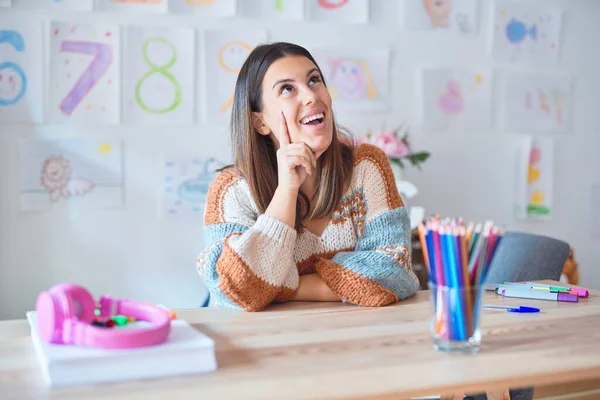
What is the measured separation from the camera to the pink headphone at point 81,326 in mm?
899

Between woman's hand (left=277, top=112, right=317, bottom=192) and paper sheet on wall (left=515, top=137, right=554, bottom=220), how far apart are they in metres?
1.95

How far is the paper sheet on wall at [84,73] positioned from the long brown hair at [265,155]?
1.02 meters

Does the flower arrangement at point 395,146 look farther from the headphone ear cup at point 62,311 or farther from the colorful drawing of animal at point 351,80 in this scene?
the headphone ear cup at point 62,311

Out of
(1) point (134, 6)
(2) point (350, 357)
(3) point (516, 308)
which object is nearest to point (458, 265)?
(2) point (350, 357)

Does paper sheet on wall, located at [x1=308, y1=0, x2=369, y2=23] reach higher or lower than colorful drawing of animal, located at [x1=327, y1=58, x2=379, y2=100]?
higher

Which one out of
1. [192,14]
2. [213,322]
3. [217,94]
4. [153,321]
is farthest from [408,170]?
[153,321]

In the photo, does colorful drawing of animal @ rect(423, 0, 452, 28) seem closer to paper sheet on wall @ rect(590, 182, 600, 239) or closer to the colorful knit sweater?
paper sheet on wall @ rect(590, 182, 600, 239)

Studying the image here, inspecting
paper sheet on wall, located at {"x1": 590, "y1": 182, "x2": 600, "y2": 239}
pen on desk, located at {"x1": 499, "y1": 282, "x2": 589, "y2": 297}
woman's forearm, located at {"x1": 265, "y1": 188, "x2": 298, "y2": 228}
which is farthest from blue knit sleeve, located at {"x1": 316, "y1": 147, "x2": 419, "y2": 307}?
paper sheet on wall, located at {"x1": 590, "y1": 182, "x2": 600, "y2": 239}

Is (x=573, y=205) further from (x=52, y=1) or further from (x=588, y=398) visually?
(x=52, y=1)

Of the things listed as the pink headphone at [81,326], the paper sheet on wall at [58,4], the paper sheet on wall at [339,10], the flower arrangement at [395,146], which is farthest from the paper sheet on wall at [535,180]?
the pink headphone at [81,326]

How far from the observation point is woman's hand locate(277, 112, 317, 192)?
1.48 meters

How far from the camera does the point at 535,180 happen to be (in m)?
3.29

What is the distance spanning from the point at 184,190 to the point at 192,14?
0.61 m

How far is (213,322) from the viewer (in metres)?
1.20
